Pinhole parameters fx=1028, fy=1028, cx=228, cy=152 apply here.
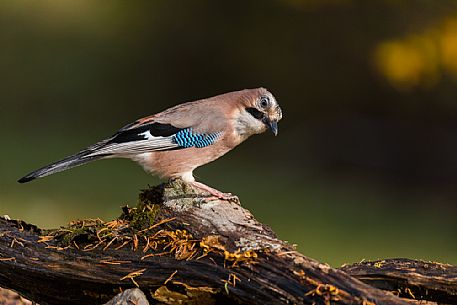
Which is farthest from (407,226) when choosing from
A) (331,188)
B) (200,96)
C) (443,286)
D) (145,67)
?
(443,286)

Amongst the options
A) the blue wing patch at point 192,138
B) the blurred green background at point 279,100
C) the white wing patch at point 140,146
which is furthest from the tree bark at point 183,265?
the blurred green background at point 279,100

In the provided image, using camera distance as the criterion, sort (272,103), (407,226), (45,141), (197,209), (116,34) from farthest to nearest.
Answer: (116,34) < (45,141) < (407,226) < (272,103) < (197,209)

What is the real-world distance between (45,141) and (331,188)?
2237mm

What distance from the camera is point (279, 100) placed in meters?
7.67

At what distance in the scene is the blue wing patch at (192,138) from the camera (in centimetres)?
386

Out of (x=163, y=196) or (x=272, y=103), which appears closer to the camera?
(x=163, y=196)

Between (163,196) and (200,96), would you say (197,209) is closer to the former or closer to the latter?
(163,196)

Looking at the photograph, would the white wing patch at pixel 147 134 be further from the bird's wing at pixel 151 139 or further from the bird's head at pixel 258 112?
the bird's head at pixel 258 112

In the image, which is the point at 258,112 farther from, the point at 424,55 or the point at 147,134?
the point at 424,55

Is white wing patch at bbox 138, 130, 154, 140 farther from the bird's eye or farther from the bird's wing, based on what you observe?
the bird's eye

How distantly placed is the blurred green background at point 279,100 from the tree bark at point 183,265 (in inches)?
106

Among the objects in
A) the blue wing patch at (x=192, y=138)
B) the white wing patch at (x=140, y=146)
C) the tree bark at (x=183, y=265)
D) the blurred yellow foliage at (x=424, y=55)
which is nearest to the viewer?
the tree bark at (x=183, y=265)

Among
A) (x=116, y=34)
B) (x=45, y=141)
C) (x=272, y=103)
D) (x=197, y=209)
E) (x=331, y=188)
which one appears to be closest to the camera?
(x=197, y=209)

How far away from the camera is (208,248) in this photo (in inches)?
120
